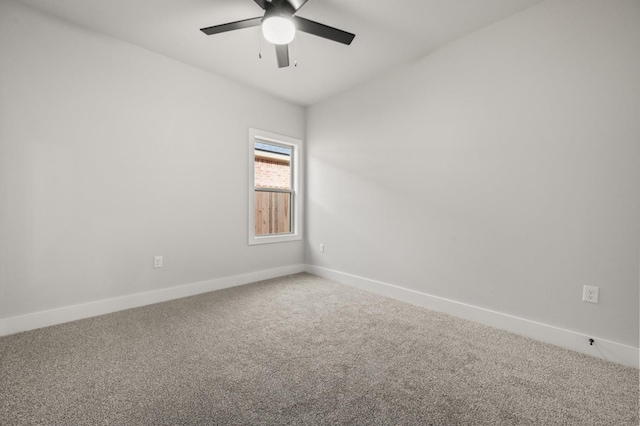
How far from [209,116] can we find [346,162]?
1.79m

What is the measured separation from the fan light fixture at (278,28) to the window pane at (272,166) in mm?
1950

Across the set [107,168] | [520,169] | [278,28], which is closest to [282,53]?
[278,28]

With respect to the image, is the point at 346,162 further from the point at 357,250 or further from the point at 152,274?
the point at 152,274

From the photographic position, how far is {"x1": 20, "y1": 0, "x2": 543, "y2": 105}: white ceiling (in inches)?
88.0

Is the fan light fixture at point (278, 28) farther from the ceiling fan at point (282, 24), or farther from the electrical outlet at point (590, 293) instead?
the electrical outlet at point (590, 293)

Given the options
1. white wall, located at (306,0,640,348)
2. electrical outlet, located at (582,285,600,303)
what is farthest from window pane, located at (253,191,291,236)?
electrical outlet, located at (582,285,600,303)

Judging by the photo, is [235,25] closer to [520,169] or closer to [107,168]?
[107,168]

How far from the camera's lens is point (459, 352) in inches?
79.0

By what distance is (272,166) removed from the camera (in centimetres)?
419

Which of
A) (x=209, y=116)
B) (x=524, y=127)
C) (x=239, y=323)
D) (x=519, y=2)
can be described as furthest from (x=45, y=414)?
(x=519, y=2)

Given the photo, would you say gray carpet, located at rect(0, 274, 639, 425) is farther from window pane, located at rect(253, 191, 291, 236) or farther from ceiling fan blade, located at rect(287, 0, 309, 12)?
ceiling fan blade, located at rect(287, 0, 309, 12)

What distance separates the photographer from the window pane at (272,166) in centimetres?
402

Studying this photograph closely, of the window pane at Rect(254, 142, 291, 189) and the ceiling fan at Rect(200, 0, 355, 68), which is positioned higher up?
the ceiling fan at Rect(200, 0, 355, 68)

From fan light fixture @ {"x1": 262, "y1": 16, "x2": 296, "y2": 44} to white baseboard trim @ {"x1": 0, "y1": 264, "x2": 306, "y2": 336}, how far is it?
2.66 metres
